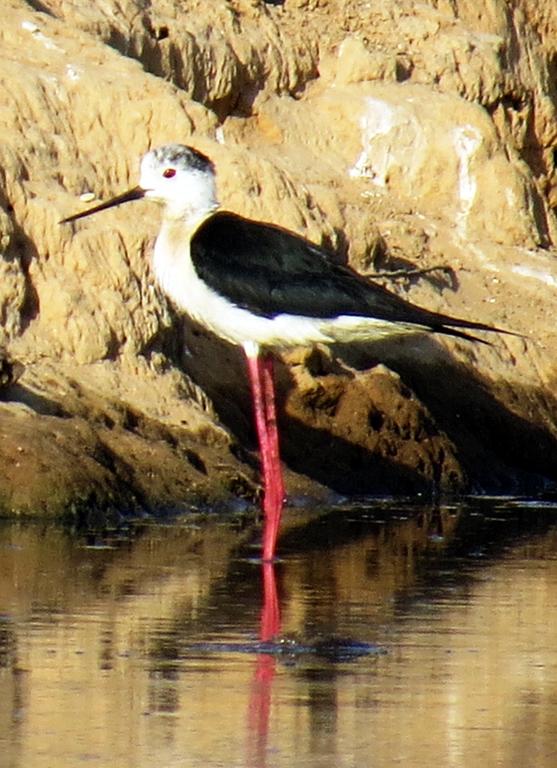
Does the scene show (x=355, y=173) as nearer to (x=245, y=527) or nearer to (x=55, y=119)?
(x=55, y=119)

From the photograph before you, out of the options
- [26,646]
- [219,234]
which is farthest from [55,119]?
[26,646]

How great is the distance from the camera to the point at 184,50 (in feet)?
56.5

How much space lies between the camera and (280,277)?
12227mm

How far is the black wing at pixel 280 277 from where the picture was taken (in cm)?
1215

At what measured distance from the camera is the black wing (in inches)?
478

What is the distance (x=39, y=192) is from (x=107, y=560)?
437 cm

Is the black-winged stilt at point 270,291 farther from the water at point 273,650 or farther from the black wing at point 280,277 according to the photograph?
the water at point 273,650

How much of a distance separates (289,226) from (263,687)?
906 cm

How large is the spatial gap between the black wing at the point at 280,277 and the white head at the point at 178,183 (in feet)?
1.84

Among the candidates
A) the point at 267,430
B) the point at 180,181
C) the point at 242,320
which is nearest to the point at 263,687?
the point at 242,320

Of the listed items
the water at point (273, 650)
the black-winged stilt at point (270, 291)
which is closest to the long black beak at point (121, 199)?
the black-winged stilt at point (270, 291)

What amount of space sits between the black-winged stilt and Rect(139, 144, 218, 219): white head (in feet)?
0.39

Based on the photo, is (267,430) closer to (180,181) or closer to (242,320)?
(242,320)

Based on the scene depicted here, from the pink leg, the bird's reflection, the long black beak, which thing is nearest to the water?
the bird's reflection
